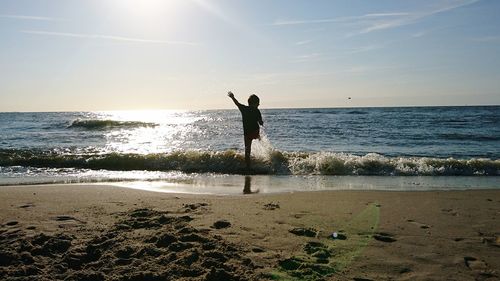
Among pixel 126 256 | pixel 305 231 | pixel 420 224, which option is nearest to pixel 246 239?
pixel 305 231

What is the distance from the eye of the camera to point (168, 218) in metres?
5.02

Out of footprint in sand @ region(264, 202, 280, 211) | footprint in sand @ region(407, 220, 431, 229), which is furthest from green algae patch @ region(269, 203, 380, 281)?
footprint in sand @ region(264, 202, 280, 211)

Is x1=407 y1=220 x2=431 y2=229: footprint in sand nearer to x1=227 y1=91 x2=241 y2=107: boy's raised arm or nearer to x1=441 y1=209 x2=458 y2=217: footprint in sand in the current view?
x1=441 y1=209 x2=458 y2=217: footprint in sand

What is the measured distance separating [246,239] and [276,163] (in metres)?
7.72

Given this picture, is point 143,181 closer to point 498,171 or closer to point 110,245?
point 110,245

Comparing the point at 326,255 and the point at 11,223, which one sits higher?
the point at 11,223

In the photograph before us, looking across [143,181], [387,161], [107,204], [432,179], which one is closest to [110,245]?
[107,204]

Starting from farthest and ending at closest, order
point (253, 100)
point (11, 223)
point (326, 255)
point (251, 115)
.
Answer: point (253, 100), point (251, 115), point (11, 223), point (326, 255)

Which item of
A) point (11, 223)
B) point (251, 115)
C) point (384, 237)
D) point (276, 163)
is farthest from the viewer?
point (276, 163)

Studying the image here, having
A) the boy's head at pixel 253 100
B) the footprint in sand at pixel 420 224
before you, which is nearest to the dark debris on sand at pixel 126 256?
the footprint in sand at pixel 420 224

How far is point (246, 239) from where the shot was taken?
4.29 meters

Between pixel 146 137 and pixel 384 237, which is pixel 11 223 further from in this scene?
pixel 146 137

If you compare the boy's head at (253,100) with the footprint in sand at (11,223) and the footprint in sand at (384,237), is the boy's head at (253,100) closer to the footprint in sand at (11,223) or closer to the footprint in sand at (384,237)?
the footprint in sand at (384,237)

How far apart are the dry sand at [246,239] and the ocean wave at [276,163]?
15.5 ft
